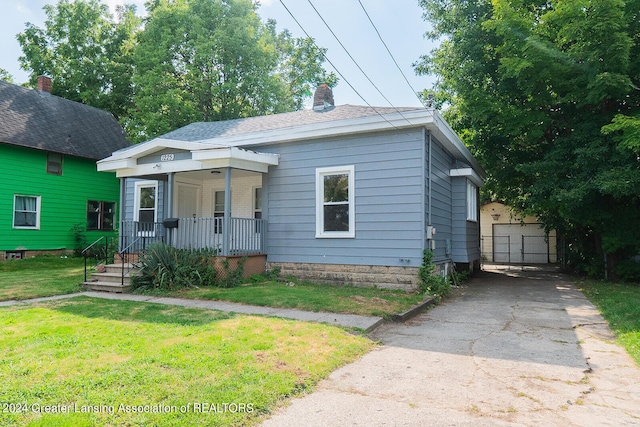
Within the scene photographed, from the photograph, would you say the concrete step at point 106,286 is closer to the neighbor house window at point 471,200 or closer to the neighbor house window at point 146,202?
the neighbor house window at point 146,202

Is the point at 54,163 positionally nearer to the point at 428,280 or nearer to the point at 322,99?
the point at 322,99

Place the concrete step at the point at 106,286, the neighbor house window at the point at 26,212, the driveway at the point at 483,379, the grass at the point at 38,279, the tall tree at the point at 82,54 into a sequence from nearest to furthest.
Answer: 1. the driveway at the point at 483,379
2. the grass at the point at 38,279
3. the concrete step at the point at 106,286
4. the neighbor house window at the point at 26,212
5. the tall tree at the point at 82,54

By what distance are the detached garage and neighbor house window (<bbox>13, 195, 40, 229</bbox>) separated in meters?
21.0

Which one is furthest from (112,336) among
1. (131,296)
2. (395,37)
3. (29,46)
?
(29,46)

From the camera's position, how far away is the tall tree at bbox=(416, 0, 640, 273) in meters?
10.2

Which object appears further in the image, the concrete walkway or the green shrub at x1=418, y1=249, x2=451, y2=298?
the green shrub at x1=418, y1=249, x2=451, y2=298

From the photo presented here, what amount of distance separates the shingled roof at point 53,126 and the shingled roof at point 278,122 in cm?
685

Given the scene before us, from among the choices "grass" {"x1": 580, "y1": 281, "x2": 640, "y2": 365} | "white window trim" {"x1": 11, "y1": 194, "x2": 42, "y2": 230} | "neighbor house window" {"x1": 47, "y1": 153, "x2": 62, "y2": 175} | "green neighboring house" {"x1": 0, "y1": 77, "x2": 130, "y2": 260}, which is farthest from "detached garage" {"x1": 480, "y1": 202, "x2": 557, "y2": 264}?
"white window trim" {"x1": 11, "y1": 194, "x2": 42, "y2": 230}

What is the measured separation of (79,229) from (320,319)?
15583 mm

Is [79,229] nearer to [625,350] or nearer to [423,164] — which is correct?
[423,164]

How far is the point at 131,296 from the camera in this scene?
868cm

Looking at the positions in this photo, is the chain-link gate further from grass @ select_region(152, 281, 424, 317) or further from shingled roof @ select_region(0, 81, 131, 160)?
shingled roof @ select_region(0, 81, 131, 160)

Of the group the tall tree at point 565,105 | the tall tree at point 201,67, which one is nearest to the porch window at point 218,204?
the tall tree at point 565,105

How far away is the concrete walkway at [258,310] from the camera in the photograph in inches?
243
